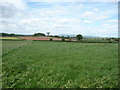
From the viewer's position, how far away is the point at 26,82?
3.42 metres

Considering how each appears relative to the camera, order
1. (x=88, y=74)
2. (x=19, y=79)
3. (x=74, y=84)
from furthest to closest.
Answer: (x=88, y=74)
(x=19, y=79)
(x=74, y=84)

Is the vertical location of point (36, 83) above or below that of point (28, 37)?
below

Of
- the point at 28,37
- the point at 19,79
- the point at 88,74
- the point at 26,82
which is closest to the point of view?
Result: the point at 26,82

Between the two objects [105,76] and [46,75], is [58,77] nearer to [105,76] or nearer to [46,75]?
[46,75]

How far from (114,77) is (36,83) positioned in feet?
7.85

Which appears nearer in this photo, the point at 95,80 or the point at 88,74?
the point at 95,80

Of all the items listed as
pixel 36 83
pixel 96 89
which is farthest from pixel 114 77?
pixel 36 83

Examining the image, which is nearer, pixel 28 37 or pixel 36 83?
pixel 36 83

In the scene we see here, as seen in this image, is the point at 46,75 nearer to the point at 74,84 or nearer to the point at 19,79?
the point at 19,79

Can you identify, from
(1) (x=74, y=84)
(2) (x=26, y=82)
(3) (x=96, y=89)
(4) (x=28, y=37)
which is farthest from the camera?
(4) (x=28, y=37)

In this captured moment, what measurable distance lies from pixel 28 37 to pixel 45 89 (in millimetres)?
33400

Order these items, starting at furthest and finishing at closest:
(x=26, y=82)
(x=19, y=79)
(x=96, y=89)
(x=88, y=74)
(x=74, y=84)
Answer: (x=88, y=74) < (x=19, y=79) < (x=26, y=82) < (x=74, y=84) < (x=96, y=89)

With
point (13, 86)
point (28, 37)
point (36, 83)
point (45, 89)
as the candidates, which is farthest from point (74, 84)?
point (28, 37)

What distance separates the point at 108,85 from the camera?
3.10 meters
